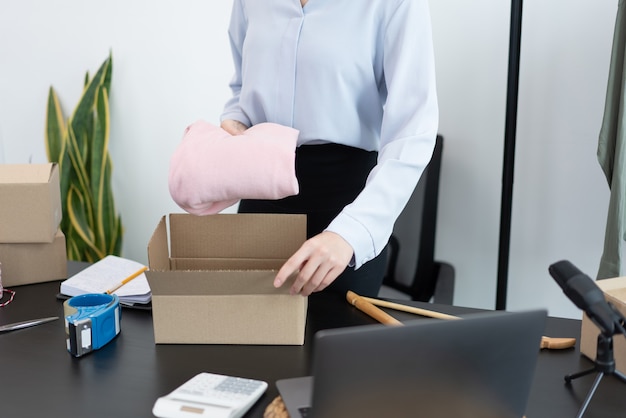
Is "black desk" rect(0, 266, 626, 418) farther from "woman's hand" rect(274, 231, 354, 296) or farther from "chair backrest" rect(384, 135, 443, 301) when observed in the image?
"chair backrest" rect(384, 135, 443, 301)

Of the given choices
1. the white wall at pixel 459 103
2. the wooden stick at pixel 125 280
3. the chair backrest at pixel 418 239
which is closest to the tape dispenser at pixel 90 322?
the wooden stick at pixel 125 280

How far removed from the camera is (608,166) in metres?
1.99

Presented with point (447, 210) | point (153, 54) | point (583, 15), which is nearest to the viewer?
point (583, 15)

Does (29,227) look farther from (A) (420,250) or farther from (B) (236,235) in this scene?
(A) (420,250)

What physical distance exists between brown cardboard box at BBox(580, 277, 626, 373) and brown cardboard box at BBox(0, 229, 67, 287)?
112 centimetres

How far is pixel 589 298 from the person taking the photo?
0.85 metres

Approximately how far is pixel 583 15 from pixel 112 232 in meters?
2.00

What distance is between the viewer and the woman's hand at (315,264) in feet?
3.72

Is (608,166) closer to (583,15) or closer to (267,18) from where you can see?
(583,15)

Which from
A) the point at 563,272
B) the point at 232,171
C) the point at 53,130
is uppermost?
the point at 53,130

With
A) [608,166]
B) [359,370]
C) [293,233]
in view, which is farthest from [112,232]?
[359,370]

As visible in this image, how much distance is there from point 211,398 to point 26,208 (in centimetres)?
76

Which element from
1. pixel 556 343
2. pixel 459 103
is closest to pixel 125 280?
pixel 556 343

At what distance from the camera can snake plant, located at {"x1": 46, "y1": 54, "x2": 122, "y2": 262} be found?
276cm
